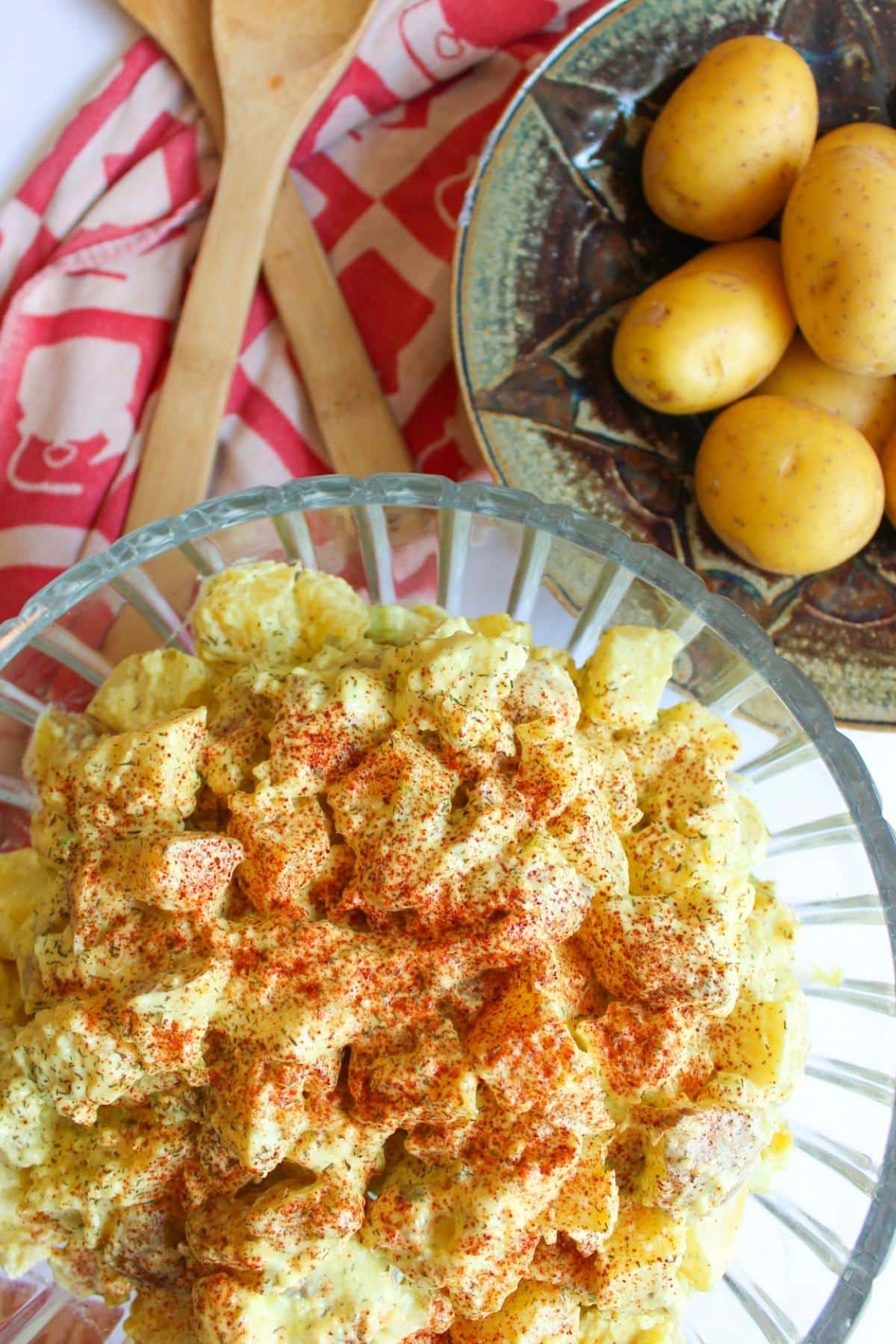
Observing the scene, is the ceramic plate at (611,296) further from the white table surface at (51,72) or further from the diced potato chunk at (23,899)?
the diced potato chunk at (23,899)

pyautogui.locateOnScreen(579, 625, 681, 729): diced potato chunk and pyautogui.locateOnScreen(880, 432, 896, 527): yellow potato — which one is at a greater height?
pyautogui.locateOnScreen(880, 432, 896, 527): yellow potato

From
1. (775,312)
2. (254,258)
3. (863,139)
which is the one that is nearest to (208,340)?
(254,258)

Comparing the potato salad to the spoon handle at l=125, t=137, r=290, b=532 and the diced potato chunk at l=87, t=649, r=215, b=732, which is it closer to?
the diced potato chunk at l=87, t=649, r=215, b=732

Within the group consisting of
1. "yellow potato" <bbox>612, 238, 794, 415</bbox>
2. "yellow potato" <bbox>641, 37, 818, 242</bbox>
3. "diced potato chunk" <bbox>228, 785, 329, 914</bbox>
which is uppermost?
"yellow potato" <bbox>641, 37, 818, 242</bbox>

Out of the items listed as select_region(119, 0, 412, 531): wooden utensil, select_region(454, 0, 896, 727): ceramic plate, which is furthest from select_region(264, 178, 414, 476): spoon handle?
select_region(454, 0, 896, 727): ceramic plate

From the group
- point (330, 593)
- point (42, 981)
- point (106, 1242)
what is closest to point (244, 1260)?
point (106, 1242)

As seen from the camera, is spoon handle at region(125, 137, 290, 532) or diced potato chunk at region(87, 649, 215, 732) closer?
diced potato chunk at region(87, 649, 215, 732)

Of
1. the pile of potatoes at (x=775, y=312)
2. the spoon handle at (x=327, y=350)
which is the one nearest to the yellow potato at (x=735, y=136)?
the pile of potatoes at (x=775, y=312)
